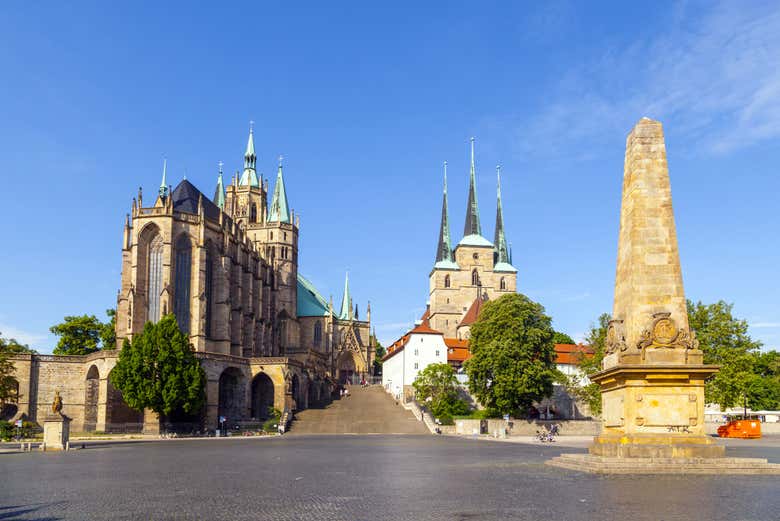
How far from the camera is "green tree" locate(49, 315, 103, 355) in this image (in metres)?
81.4

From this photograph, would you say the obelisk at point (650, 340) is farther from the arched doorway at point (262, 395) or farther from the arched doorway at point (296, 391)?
the arched doorway at point (262, 395)

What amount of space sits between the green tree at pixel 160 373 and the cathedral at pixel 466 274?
66653mm

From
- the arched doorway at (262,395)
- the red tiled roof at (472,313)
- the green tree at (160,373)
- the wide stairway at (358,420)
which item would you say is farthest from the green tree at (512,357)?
the red tiled roof at (472,313)

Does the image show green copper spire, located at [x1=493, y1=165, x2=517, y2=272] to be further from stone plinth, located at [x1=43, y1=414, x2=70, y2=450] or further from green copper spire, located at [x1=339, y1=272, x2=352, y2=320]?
stone plinth, located at [x1=43, y1=414, x2=70, y2=450]

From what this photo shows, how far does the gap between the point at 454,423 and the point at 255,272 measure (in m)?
36.8

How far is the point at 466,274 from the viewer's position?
126 metres

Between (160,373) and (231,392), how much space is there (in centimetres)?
1369

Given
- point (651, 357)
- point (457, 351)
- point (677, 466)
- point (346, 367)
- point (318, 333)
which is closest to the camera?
point (677, 466)

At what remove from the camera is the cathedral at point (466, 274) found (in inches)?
4911

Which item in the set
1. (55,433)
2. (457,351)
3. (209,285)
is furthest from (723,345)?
(457,351)

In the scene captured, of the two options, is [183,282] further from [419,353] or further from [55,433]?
[55,433]

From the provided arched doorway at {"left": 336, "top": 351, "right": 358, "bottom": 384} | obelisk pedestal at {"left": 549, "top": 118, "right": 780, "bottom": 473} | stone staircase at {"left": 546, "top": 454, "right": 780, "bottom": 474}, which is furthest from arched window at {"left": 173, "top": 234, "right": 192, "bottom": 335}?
stone staircase at {"left": 546, "top": 454, "right": 780, "bottom": 474}

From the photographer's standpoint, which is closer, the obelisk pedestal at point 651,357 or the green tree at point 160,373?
the obelisk pedestal at point 651,357

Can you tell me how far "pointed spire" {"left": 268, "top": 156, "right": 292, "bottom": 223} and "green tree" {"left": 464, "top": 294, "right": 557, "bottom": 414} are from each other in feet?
194
